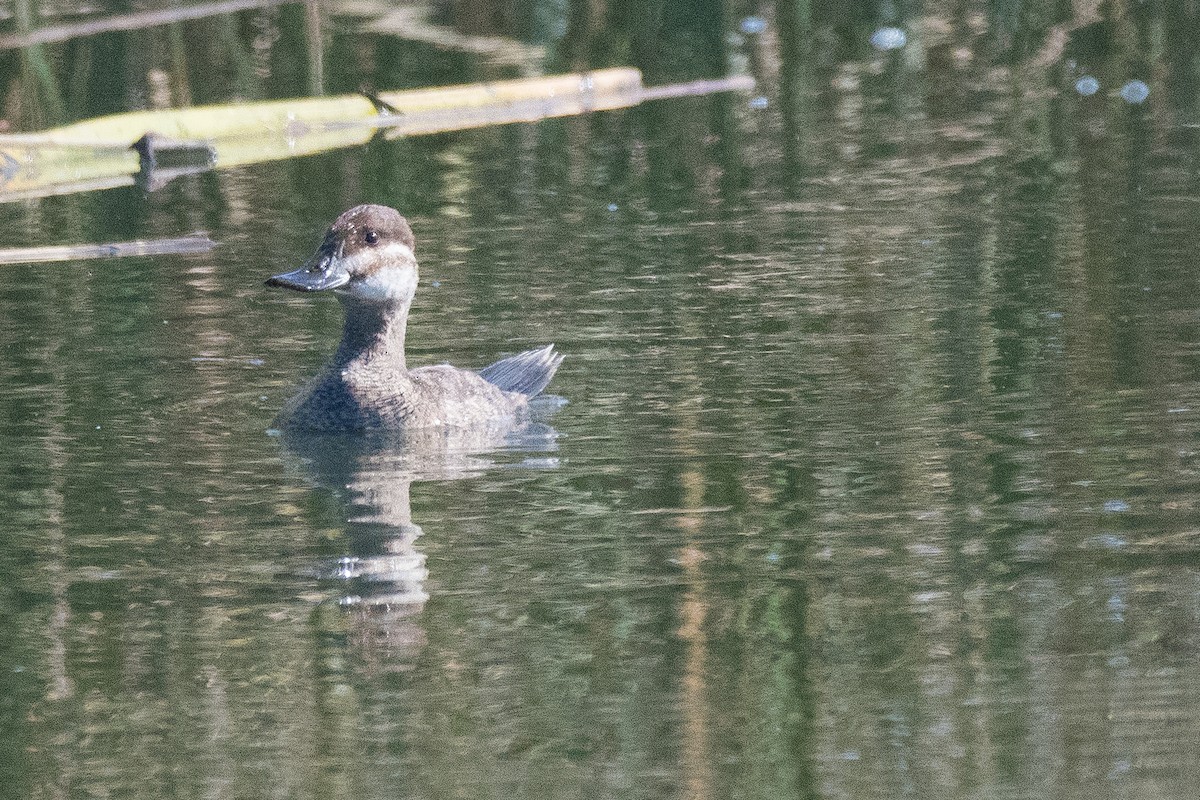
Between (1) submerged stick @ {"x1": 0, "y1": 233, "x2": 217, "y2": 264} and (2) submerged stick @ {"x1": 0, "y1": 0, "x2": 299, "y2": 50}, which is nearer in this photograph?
(1) submerged stick @ {"x1": 0, "y1": 233, "x2": 217, "y2": 264}

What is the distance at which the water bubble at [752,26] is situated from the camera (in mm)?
17219

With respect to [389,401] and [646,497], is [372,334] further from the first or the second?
[646,497]

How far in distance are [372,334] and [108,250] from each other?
8.78ft

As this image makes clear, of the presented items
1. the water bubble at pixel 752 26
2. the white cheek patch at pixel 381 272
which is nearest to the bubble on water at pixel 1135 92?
the water bubble at pixel 752 26

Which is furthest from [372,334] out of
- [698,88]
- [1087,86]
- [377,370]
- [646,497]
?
[1087,86]

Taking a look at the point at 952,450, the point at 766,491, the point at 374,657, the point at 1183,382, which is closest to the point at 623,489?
the point at 766,491

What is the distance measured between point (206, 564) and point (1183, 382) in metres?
3.47

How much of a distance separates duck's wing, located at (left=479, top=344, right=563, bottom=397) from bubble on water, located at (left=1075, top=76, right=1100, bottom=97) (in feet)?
23.3

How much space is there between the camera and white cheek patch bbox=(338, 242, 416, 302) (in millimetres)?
8219

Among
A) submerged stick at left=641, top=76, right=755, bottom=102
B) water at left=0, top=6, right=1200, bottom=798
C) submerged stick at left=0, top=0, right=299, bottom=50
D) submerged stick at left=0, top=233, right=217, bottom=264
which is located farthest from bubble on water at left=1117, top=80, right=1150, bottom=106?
submerged stick at left=0, top=233, right=217, bottom=264

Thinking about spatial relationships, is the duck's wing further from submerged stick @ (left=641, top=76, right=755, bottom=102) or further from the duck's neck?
submerged stick @ (left=641, top=76, right=755, bottom=102)

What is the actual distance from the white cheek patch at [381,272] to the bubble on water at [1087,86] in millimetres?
7477

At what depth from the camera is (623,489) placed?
714 cm

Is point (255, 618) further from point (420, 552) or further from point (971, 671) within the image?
point (971, 671)
